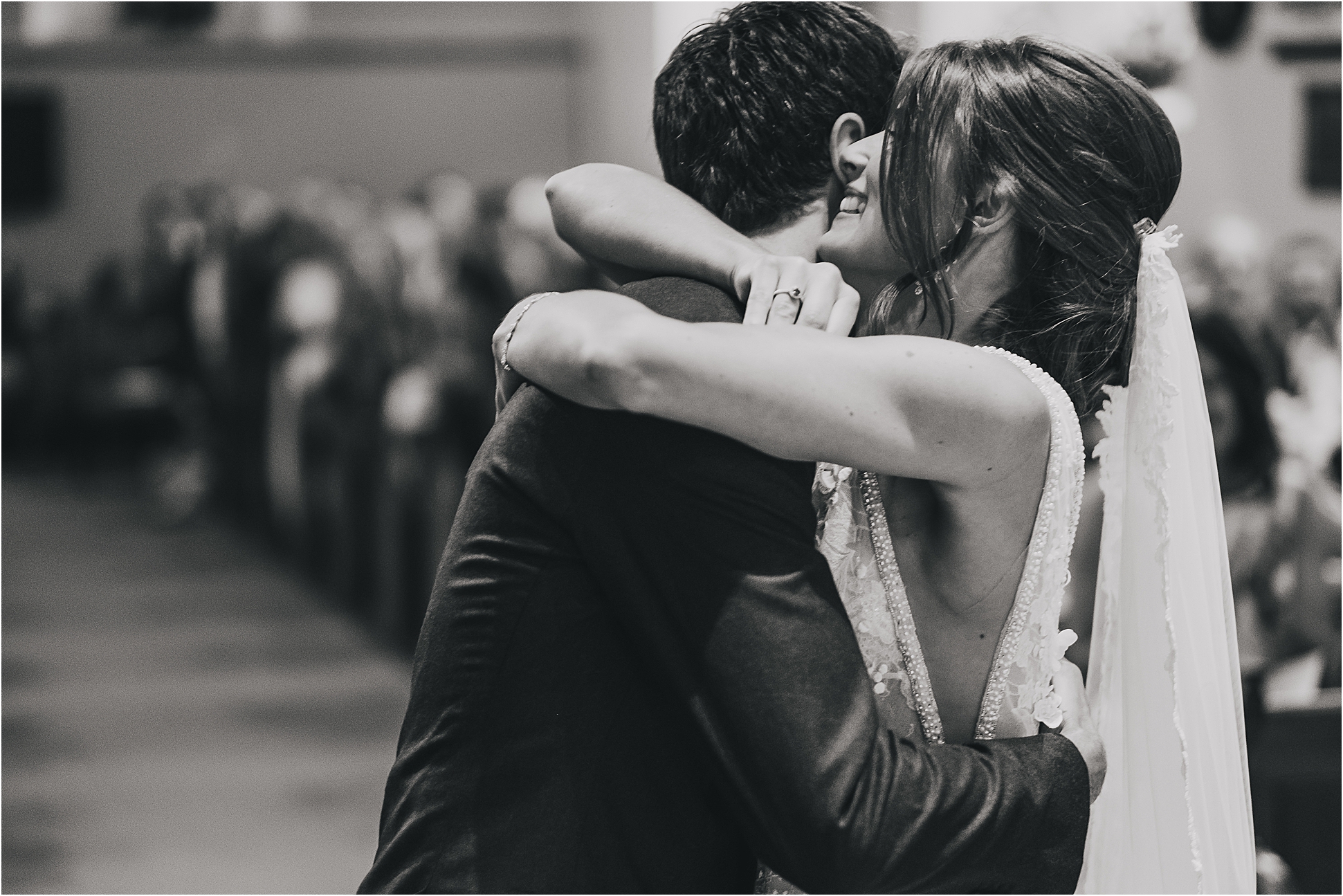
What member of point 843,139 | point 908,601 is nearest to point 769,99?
point 843,139

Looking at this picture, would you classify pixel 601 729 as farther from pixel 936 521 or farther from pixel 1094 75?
pixel 1094 75

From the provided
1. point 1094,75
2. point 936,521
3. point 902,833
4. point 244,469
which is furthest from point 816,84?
point 244,469

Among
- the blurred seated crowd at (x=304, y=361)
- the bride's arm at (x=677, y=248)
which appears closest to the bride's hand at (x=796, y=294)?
the bride's arm at (x=677, y=248)

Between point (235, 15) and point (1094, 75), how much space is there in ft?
43.8

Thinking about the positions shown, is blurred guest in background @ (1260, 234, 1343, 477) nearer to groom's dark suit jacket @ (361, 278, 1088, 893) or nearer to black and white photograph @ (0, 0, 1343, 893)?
black and white photograph @ (0, 0, 1343, 893)

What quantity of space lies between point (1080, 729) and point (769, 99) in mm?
692

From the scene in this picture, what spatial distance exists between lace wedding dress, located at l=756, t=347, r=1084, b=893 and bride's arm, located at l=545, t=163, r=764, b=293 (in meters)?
0.22

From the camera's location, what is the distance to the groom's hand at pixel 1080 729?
142cm

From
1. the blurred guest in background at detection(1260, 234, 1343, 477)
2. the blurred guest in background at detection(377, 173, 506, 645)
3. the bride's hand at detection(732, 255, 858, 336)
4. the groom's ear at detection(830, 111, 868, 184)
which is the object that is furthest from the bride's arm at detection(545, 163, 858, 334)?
the blurred guest in background at detection(377, 173, 506, 645)

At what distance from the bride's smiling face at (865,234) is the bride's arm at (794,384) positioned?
0.71 feet

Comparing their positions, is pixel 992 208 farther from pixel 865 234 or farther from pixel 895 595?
pixel 895 595

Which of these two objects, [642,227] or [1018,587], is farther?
[642,227]

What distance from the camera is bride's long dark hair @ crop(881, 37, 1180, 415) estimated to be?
1363 millimetres

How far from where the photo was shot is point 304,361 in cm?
721
